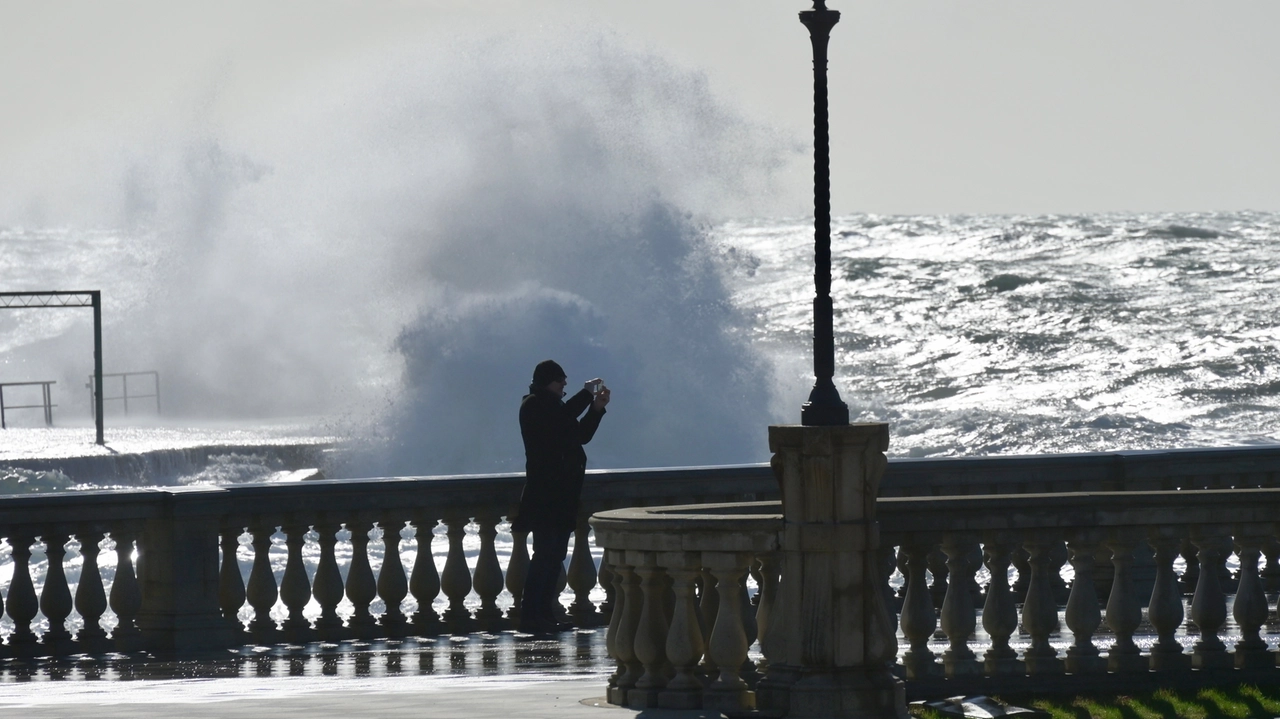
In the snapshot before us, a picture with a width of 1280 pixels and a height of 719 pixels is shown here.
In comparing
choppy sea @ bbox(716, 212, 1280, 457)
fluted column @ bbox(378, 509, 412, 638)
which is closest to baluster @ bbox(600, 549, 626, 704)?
fluted column @ bbox(378, 509, 412, 638)

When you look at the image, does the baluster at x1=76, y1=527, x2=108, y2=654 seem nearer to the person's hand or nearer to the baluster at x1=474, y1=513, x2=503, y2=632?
the baluster at x1=474, y1=513, x2=503, y2=632

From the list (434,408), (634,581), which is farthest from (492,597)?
(434,408)

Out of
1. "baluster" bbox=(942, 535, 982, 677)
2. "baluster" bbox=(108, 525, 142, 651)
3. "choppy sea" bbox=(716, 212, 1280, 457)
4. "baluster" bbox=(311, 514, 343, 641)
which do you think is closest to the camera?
"baluster" bbox=(942, 535, 982, 677)

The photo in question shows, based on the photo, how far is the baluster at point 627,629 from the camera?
23.7 feet

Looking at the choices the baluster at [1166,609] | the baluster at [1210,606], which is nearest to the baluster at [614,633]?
the baluster at [1166,609]

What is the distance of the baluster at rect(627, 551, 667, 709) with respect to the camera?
280 inches

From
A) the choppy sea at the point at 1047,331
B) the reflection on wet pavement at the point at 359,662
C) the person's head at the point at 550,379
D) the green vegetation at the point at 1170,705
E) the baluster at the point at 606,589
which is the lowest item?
the reflection on wet pavement at the point at 359,662

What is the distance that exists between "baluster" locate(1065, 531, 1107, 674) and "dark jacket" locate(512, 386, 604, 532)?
10.9 feet

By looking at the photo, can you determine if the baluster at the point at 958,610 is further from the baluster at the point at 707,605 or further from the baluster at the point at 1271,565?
the baluster at the point at 1271,565

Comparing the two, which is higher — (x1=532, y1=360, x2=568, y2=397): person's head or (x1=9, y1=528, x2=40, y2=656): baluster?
(x1=532, y1=360, x2=568, y2=397): person's head

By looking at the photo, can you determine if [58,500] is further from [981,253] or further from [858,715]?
[981,253]

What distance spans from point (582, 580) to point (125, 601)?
2363 mm

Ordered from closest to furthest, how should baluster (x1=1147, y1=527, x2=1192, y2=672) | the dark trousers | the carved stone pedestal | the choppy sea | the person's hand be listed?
the carved stone pedestal
baluster (x1=1147, y1=527, x2=1192, y2=672)
the dark trousers
the person's hand
the choppy sea

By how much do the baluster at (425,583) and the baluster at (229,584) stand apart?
878 millimetres
